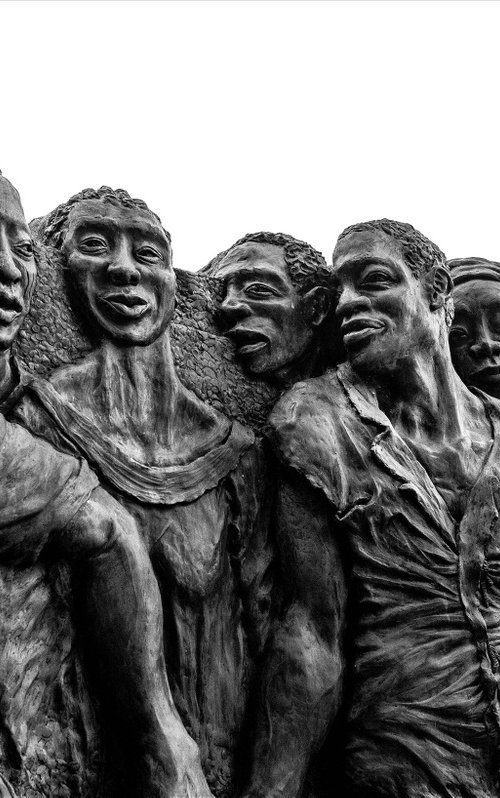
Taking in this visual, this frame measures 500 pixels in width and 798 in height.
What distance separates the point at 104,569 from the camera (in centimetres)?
586

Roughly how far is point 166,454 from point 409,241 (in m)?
1.62

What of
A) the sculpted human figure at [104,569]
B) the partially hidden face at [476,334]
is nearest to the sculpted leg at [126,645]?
the sculpted human figure at [104,569]

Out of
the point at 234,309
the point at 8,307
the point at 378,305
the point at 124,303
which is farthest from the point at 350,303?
the point at 8,307

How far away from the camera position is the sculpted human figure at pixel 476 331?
24.3ft

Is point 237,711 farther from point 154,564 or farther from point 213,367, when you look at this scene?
point 213,367

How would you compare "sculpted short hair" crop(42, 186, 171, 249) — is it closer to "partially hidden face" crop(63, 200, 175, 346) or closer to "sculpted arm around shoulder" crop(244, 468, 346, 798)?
"partially hidden face" crop(63, 200, 175, 346)

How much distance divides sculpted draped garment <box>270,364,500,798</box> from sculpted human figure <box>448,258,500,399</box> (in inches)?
38.2

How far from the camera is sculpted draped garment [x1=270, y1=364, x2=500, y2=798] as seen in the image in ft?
20.2

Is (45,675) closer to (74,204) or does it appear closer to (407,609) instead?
(407,609)

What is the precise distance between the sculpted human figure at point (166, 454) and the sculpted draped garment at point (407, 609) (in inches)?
14.5

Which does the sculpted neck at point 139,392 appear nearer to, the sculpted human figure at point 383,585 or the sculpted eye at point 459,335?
the sculpted human figure at point 383,585

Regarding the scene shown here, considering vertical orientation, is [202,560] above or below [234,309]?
below

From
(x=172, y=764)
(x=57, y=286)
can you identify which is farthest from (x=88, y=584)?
(x=57, y=286)

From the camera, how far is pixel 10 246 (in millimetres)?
6012
